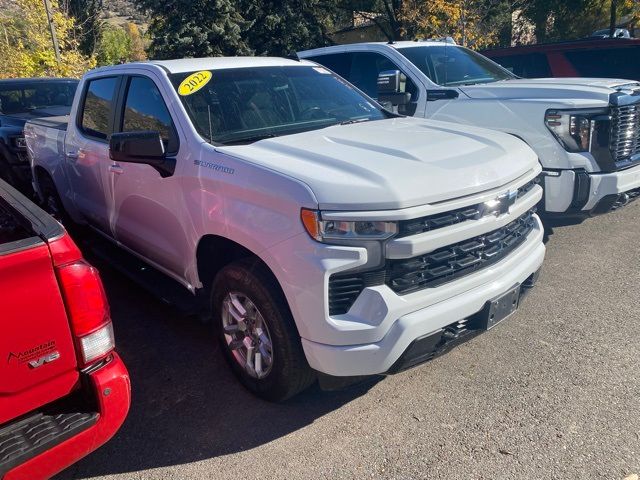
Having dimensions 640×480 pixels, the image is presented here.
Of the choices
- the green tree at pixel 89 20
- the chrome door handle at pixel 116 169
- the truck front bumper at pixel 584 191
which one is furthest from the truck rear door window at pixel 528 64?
the green tree at pixel 89 20

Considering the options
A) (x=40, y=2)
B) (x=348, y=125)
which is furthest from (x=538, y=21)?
(x=348, y=125)

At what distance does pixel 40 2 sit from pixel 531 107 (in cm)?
1865

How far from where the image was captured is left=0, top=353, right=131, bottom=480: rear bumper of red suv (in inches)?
78.5

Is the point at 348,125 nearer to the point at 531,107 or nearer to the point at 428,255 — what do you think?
the point at 428,255

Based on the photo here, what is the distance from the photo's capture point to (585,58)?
8203mm

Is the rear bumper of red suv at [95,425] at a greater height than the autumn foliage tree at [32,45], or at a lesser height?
lesser

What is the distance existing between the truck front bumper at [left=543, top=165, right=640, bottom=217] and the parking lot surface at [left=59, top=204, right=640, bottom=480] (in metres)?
0.95

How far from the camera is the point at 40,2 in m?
18.2

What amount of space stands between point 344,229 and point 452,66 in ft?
15.7

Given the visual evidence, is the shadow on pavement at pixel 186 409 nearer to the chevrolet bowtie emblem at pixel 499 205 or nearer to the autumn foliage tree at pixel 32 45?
the chevrolet bowtie emblem at pixel 499 205

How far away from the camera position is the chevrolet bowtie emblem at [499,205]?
282cm

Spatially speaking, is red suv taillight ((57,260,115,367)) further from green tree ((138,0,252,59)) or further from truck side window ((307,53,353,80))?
green tree ((138,0,252,59))

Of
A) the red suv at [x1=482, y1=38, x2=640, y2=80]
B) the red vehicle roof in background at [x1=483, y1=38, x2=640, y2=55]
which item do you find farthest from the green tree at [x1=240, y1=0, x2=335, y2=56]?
the red suv at [x1=482, y1=38, x2=640, y2=80]

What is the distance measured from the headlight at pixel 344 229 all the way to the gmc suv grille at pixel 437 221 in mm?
57
